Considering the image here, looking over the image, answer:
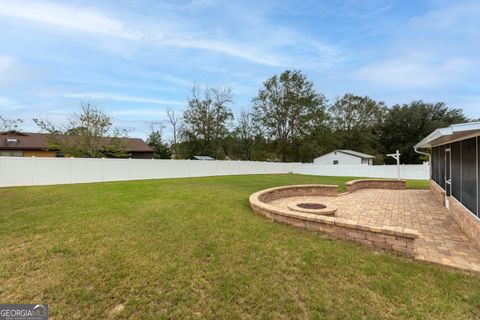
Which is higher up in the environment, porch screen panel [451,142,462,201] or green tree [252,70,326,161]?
green tree [252,70,326,161]

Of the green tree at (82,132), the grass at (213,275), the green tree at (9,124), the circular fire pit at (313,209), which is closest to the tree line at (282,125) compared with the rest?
the green tree at (82,132)

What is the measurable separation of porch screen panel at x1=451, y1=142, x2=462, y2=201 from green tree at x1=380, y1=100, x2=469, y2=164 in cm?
3208

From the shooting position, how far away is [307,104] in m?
30.6

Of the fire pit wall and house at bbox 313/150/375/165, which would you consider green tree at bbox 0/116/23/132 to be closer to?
the fire pit wall

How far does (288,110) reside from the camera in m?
30.4

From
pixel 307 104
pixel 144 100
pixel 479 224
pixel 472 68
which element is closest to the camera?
pixel 479 224

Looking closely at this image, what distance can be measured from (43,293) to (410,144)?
135ft

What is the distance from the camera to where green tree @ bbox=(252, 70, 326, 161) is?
30375 mm

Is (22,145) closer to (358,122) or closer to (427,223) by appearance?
(427,223)

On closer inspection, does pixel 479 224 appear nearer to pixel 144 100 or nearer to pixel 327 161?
pixel 144 100

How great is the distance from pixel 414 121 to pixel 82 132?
40.2 m

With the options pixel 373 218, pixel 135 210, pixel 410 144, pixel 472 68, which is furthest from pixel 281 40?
pixel 410 144

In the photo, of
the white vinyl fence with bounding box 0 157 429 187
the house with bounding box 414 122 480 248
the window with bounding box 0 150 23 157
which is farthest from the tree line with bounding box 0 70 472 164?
the house with bounding box 414 122 480 248

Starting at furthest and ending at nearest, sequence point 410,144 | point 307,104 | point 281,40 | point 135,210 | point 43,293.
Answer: point 410,144
point 307,104
point 281,40
point 135,210
point 43,293
